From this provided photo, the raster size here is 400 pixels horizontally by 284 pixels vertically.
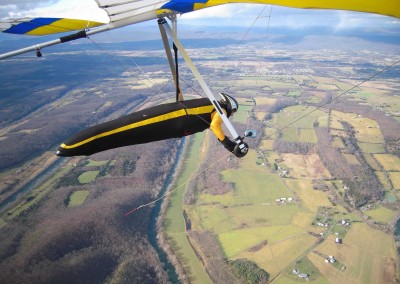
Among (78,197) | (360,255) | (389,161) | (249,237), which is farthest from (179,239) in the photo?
(389,161)

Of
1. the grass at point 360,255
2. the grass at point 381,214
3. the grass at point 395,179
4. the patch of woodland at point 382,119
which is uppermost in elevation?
the grass at point 360,255

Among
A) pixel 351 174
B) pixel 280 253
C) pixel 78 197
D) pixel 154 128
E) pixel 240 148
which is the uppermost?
pixel 154 128

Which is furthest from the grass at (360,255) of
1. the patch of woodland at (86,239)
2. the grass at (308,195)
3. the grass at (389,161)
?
the grass at (389,161)

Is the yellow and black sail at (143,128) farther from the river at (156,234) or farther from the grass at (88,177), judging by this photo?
the grass at (88,177)

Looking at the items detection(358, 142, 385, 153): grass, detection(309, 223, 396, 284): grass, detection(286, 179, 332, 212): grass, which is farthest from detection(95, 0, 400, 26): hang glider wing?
detection(358, 142, 385, 153): grass

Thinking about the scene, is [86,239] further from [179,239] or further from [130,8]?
[130,8]

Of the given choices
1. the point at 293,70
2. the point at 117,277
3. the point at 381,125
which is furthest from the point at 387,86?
the point at 117,277
